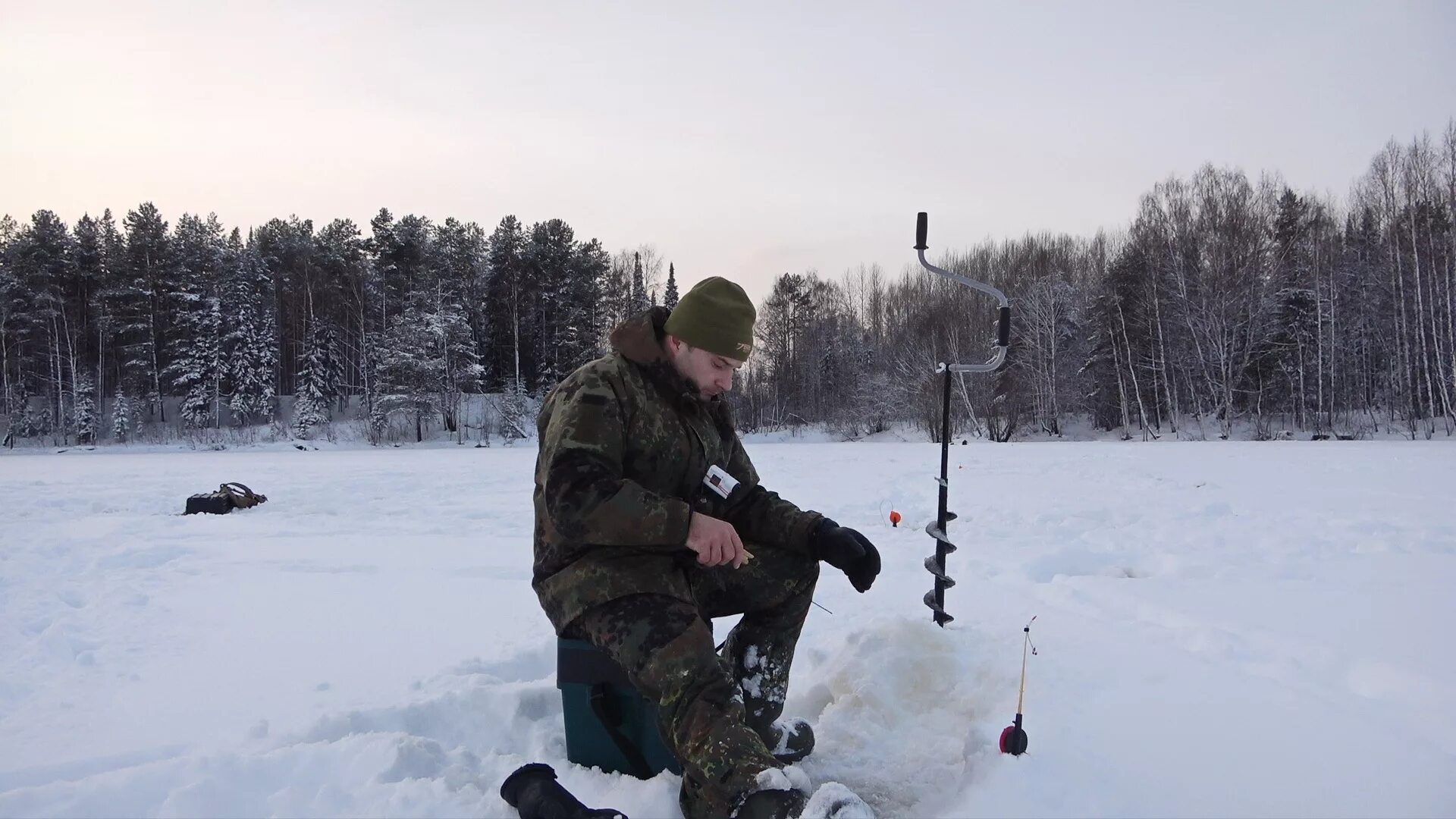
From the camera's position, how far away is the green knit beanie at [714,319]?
231 cm

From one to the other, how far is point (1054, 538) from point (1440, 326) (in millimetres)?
29517

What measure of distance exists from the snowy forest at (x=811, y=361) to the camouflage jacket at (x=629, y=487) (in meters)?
25.5

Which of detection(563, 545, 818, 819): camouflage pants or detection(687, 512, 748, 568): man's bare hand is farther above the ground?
detection(687, 512, 748, 568): man's bare hand

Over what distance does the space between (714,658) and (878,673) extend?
106 cm

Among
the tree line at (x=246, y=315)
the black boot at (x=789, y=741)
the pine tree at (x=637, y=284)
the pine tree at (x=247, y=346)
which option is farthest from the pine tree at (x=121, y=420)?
the black boot at (x=789, y=741)

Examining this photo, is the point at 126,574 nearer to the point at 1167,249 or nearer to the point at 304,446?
the point at 304,446

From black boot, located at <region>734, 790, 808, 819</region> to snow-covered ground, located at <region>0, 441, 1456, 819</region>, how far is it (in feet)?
1.47

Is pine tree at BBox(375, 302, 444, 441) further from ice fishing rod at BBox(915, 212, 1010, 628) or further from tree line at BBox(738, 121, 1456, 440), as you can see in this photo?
ice fishing rod at BBox(915, 212, 1010, 628)

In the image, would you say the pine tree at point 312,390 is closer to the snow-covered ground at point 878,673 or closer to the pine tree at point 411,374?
the pine tree at point 411,374

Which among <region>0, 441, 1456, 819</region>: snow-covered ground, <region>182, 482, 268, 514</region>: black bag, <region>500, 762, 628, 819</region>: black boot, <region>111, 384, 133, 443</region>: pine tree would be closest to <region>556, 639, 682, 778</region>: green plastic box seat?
<region>0, 441, 1456, 819</region>: snow-covered ground

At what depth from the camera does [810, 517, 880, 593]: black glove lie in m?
2.35

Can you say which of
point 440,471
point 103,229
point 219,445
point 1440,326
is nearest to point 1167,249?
point 1440,326

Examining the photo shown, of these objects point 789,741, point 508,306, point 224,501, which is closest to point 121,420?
point 508,306

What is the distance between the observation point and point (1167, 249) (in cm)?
3048
